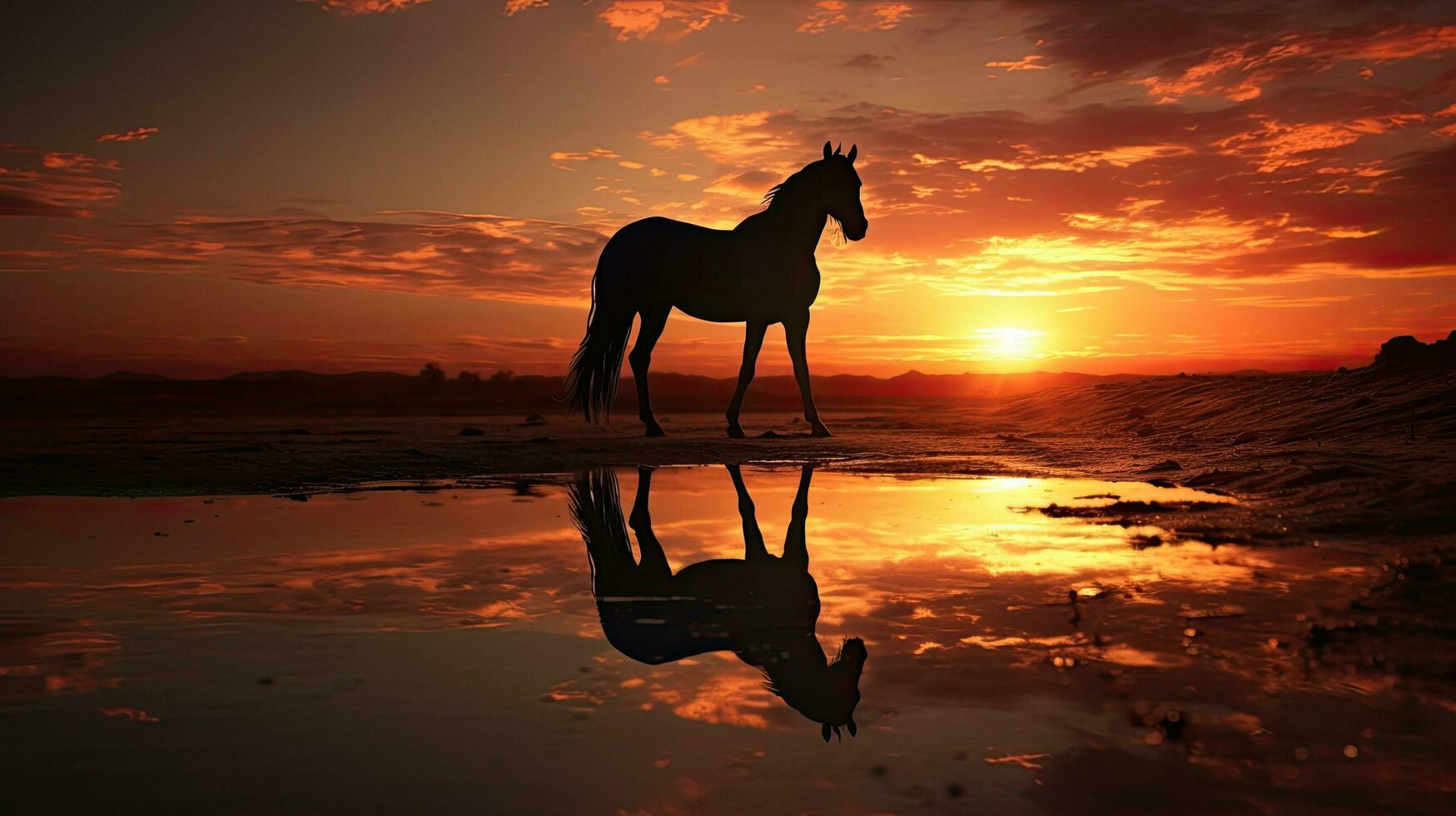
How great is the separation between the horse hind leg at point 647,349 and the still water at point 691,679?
8090 mm

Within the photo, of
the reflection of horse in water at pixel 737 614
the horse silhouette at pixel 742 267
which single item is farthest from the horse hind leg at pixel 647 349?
the reflection of horse in water at pixel 737 614

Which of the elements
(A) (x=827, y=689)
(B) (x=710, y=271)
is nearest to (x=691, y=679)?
(A) (x=827, y=689)

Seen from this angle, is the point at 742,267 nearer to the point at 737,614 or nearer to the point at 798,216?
the point at 798,216

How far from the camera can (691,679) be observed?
327cm

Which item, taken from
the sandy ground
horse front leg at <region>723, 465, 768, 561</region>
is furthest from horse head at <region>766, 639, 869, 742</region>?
the sandy ground

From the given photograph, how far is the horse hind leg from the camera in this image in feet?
46.4

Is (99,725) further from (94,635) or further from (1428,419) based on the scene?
(1428,419)

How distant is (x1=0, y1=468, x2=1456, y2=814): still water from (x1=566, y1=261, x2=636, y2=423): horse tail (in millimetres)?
8088

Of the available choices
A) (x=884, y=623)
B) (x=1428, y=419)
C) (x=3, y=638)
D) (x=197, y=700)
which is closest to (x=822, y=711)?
(x=884, y=623)

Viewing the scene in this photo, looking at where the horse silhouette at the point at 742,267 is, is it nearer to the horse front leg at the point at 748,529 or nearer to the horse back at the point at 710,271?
the horse back at the point at 710,271

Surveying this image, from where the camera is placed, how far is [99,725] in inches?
110

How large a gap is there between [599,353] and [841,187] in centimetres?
408

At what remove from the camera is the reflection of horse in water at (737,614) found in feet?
10.6

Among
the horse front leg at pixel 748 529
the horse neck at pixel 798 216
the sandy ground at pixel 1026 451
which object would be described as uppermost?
the horse neck at pixel 798 216
